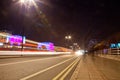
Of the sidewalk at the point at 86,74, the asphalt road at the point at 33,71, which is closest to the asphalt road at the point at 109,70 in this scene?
the sidewalk at the point at 86,74

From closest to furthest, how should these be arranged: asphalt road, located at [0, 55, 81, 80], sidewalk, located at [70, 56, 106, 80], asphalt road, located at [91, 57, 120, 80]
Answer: asphalt road, located at [0, 55, 81, 80]
sidewalk, located at [70, 56, 106, 80]
asphalt road, located at [91, 57, 120, 80]

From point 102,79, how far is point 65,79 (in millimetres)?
1721

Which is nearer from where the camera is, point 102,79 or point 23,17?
point 102,79

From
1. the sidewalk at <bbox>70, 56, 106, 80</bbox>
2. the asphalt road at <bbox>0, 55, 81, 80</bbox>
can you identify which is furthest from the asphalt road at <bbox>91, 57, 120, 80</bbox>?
the asphalt road at <bbox>0, 55, 81, 80</bbox>

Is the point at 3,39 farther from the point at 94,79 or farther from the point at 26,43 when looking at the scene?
the point at 94,79

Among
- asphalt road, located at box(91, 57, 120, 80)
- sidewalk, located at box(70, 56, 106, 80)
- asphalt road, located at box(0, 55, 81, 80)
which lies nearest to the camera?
asphalt road, located at box(0, 55, 81, 80)

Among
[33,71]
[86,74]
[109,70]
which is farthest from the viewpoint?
[109,70]

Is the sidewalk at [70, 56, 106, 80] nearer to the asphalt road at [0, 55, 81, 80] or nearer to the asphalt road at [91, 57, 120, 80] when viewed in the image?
the asphalt road at [91, 57, 120, 80]

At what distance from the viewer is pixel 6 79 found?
876cm

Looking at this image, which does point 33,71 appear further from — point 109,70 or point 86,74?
point 109,70

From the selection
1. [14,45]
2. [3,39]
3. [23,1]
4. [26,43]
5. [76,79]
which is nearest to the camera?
[76,79]

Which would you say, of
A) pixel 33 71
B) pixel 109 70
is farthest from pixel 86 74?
pixel 109 70

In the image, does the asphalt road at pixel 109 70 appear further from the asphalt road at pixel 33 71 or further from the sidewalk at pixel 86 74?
the asphalt road at pixel 33 71

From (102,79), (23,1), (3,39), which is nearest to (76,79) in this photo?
(102,79)
